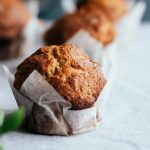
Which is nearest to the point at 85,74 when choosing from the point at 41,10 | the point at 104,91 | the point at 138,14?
the point at 104,91

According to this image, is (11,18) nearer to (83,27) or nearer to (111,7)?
(83,27)

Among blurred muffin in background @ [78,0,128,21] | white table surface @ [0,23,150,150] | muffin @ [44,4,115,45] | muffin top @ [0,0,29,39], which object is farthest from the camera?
blurred muffin in background @ [78,0,128,21]

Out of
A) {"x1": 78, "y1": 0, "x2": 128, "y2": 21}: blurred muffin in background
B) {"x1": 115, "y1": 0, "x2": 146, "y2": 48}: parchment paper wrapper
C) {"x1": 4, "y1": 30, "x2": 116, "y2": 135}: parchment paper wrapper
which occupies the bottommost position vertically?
{"x1": 115, "y1": 0, "x2": 146, "y2": 48}: parchment paper wrapper

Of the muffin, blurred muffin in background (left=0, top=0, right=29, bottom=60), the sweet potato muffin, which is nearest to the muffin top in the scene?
blurred muffin in background (left=0, top=0, right=29, bottom=60)

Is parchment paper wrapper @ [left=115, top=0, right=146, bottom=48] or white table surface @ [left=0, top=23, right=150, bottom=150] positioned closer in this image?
white table surface @ [left=0, top=23, right=150, bottom=150]

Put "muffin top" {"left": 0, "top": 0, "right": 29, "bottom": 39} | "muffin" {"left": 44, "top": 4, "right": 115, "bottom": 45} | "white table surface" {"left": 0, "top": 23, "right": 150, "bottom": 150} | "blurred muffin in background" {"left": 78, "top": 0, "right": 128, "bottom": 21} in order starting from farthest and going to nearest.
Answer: "blurred muffin in background" {"left": 78, "top": 0, "right": 128, "bottom": 21}
"muffin top" {"left": 0, "top": 0, "right": 29, "bottom": 39}
"muffin" {"left": 44, "top": 4, "right": 115, "bottom": 45}
"white table surface" {"left": 0, "top": 23, "right": 150, "bottom": 150}

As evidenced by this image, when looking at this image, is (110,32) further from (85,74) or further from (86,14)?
(85,74)

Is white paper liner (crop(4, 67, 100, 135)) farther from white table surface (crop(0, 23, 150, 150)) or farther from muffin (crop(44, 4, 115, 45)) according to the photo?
muffin (crop(44, 4, 115, 45))
